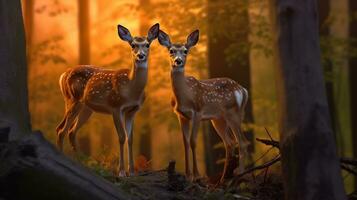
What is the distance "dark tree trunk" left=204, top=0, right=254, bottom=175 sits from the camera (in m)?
14.2

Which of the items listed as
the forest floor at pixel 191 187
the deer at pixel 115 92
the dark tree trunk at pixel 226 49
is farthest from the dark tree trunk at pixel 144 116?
the forest floor at pixel 191 187

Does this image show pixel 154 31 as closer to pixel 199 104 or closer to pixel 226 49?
pixel 199 104

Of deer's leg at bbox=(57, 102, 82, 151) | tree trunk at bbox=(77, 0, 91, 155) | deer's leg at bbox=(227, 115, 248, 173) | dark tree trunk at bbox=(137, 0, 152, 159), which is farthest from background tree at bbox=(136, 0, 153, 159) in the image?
deer's leg at bbox=(227, 115, 248, 173)

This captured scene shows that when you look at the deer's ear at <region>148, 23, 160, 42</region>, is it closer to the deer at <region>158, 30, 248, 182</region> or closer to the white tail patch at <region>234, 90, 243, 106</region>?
the deer at <region>158, 30, 248, 182</region>

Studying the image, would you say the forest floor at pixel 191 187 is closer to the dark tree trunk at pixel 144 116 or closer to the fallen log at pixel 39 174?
the fallen log at pixel 39 174

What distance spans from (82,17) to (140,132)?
13.3 feet

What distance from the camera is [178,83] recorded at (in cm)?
795

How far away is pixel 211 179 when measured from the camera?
8430 mm

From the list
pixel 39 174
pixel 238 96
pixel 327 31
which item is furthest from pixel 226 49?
pixel 39 174

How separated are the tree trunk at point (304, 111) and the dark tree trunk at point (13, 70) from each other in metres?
2.28

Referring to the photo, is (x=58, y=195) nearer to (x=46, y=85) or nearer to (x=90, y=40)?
(x=46, y=85)

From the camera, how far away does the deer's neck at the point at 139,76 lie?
7840 mm

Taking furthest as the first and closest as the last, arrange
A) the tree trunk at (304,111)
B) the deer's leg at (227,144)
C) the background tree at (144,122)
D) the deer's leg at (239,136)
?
the background tree at (144,122), the deer's leg at (239,136), the deer's leg at (227,144), the tree trunk at (304,111)

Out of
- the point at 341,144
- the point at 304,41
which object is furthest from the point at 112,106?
the point at 341,144
